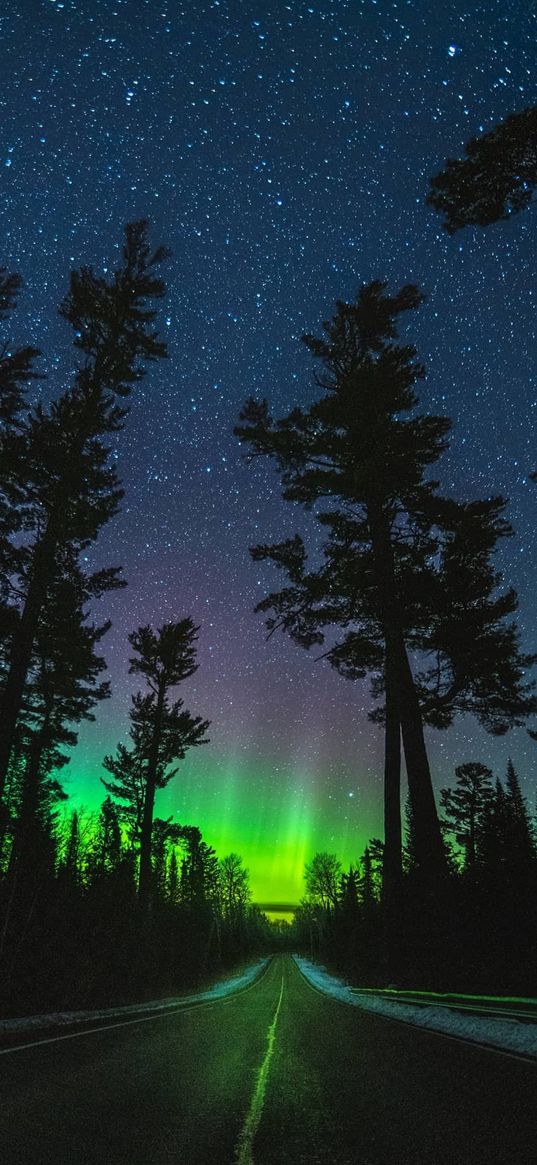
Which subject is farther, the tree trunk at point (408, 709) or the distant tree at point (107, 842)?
the distant tree at point (107, 842)

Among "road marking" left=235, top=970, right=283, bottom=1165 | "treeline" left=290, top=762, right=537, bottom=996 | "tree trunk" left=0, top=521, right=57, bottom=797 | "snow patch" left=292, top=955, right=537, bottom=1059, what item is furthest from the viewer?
"tree trunk" left=0, top=521, right=57, bottom=797

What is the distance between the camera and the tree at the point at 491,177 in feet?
23.9

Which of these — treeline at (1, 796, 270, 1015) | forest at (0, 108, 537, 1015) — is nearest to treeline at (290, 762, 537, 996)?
forest at (0, 108, 537, 1015)

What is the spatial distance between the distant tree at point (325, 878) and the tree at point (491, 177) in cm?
→ 8973

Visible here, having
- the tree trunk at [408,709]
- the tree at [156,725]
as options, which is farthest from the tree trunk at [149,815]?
the tree trunk at [408,709]

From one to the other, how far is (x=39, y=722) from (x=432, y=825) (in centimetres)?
1471

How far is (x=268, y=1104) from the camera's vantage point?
4121 millimetres

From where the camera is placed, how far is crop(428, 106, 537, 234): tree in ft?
23.9

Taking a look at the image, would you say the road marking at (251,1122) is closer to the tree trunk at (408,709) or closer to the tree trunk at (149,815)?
the tree trunk at (408,709)

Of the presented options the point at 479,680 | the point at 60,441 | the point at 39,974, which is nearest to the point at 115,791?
the point at 39,974

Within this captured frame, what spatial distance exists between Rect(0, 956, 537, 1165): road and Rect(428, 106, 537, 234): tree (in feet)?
32.9

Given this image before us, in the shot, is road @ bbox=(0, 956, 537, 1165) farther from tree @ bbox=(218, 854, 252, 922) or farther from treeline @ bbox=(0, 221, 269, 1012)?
tree @ bbox=(218, 854, 252, 922)

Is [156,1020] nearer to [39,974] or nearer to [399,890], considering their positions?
[39,974]

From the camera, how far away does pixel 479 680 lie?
14.7 meters
